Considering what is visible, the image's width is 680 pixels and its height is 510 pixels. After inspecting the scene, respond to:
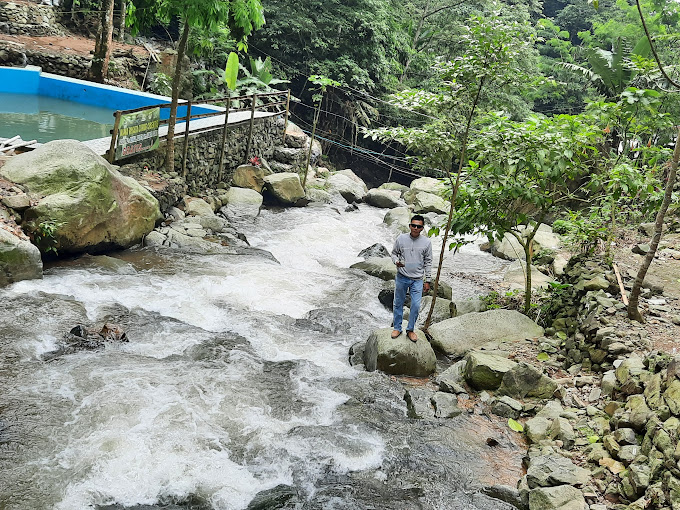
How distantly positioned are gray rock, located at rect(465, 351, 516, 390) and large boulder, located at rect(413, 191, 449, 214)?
38.7 feet

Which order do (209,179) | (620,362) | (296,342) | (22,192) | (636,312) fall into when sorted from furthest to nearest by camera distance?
(209,179)
(22,192)
(296,342)
(636,312)
(620,362)

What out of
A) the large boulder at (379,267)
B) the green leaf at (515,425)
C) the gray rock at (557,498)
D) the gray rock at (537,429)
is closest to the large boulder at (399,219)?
the large boulder at (379,267)

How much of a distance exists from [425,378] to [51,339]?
4359 mm

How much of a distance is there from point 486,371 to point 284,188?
10.6m

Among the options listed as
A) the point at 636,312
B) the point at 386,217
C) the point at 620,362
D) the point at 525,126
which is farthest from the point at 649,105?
the point at 386,217

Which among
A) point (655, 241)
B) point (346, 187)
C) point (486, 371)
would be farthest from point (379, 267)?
point (346, 187)

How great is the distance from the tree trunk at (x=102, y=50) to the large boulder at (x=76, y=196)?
10104 mm

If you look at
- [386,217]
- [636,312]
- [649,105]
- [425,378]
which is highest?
[649,105]

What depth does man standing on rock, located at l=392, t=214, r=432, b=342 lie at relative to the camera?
263 inches

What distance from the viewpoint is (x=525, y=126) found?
689 cm

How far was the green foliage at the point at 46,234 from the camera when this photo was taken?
8188 mm

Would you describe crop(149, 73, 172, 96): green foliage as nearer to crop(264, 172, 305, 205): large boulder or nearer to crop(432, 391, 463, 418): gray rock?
crop(264, 172, 305, 205): large boulder

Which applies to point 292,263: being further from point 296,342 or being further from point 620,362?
point 620,362

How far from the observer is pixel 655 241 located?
593 centimetres
